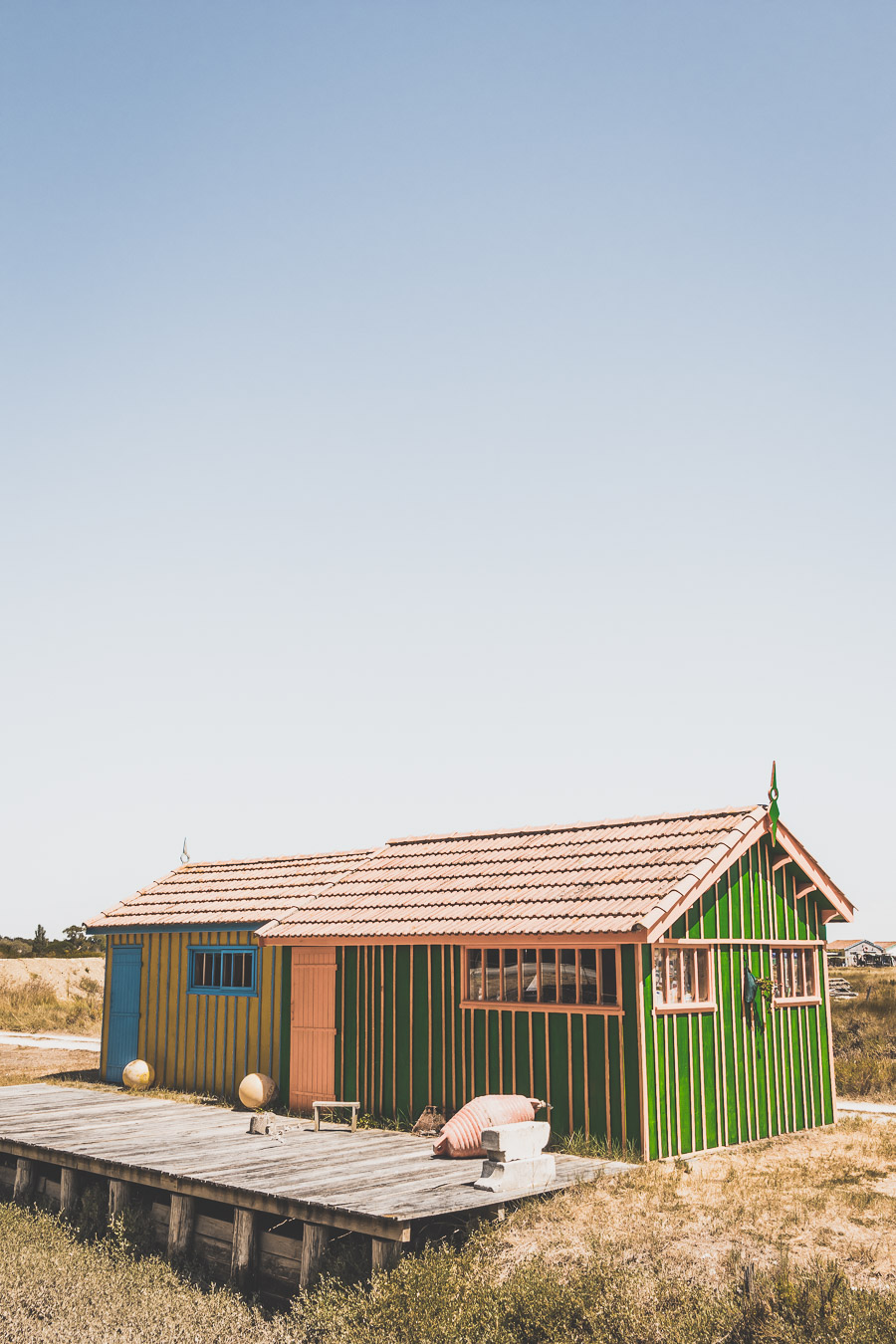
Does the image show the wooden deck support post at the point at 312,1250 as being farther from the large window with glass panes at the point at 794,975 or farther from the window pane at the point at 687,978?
the large window with glass panes at the point at 794,975

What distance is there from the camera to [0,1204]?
48.8 feet

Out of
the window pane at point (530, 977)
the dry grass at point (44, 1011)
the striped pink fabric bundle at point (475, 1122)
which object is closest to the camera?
the striped pink fabric bundle at point (475, 1122)

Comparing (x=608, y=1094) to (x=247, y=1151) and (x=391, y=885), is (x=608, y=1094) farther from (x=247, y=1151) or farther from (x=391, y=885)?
(x=391, y=885)

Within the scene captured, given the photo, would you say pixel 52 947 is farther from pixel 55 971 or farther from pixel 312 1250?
pixel 312 1250

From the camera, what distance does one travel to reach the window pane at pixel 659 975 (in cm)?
1467

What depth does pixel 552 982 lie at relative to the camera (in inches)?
600

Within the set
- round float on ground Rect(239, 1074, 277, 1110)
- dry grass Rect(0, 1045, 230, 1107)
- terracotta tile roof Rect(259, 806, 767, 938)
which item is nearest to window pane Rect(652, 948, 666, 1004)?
terracotta tile roof Rect(259, 806, 767, 938)

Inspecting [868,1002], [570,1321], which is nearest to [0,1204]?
[570,1321]

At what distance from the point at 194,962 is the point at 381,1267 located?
37.4 ft

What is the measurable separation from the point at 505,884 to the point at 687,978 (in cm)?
302


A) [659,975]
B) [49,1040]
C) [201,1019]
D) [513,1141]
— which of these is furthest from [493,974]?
[49,1040]

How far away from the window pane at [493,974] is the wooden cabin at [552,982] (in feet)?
0.10

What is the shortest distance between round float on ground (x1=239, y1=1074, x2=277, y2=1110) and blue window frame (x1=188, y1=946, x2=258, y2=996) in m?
1.72

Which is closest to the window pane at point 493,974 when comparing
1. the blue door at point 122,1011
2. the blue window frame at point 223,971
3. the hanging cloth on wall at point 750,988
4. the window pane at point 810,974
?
the hanging cloth on wall at point 750,988
